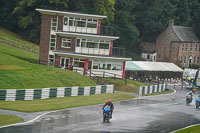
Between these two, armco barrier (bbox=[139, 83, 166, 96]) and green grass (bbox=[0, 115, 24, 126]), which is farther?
armco barrier (bbox=[139, 83, 166, 96])

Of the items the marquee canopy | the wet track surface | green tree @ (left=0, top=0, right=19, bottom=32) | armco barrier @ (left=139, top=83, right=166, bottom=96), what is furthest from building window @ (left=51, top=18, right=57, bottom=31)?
green tree @ (left=0, top=0, right=19, bottom=32)

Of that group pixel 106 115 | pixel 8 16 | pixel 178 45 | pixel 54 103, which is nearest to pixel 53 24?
pixel 54 103

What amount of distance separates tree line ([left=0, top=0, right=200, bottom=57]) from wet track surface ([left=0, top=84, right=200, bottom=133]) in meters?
46.2

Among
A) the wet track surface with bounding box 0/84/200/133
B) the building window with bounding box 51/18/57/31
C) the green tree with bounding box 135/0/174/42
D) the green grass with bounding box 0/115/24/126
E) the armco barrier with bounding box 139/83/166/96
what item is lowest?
the armco barrier with bounding box 139/83/166/96

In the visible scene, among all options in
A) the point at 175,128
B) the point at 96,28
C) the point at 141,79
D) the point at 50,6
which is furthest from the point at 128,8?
the point at 175,128

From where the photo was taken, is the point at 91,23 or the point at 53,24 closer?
the point at 91,23

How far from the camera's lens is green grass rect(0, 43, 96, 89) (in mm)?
40250

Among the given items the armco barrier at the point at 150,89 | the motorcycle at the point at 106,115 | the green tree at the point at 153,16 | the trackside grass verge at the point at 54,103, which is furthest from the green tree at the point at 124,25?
the motorcycle at the point at 106,115

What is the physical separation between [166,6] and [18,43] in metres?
45.3

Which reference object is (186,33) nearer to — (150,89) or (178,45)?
(178,45)

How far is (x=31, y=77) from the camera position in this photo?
4350 cm

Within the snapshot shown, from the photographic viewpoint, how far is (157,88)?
6056 cm

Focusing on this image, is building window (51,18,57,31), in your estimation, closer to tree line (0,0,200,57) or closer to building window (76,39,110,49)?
building window (76,39,110,49)

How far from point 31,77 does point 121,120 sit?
15.0 m
